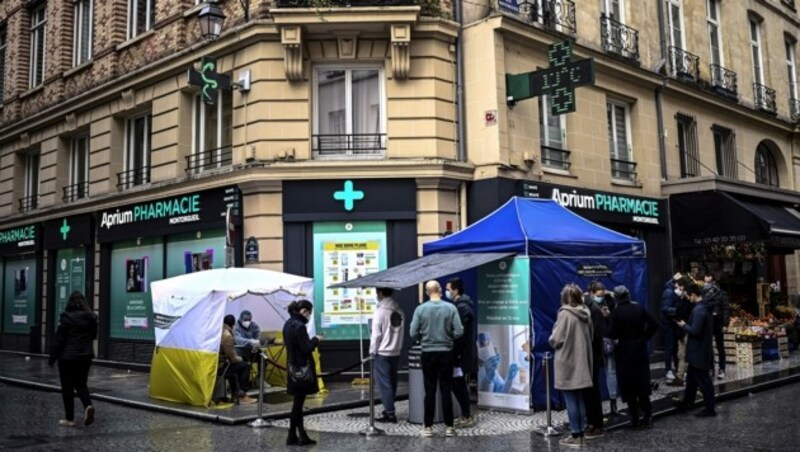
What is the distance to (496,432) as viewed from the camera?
8.66 meters

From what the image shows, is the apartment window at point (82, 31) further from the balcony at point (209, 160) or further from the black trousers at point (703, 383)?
the black trousers at point (703, 383)

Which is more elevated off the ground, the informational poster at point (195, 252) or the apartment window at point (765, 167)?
the apartment window at point (765, 167)

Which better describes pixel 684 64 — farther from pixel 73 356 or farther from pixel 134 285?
pixel 73 356

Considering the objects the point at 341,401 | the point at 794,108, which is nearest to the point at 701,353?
the point at 341,401

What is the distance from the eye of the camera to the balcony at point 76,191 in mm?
18562

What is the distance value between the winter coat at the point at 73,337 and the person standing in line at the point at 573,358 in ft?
20.1

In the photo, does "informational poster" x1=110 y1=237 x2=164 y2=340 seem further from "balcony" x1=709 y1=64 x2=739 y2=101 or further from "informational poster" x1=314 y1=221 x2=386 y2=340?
"balcony" x1=709 y1=64 x2=739 y2=101

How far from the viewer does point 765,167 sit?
22.0 meters

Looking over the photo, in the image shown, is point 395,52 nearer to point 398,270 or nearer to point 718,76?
point 398,270

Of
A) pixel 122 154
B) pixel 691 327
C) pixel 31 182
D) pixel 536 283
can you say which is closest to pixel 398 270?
pixel 536 283

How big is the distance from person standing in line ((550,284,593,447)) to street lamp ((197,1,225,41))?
370 inches

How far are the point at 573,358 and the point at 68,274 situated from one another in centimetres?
1498

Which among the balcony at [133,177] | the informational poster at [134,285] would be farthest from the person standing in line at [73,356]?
the balcony at [133,177]

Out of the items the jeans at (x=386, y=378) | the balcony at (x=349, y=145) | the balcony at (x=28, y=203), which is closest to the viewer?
the jeans at (x=386, y=378)
